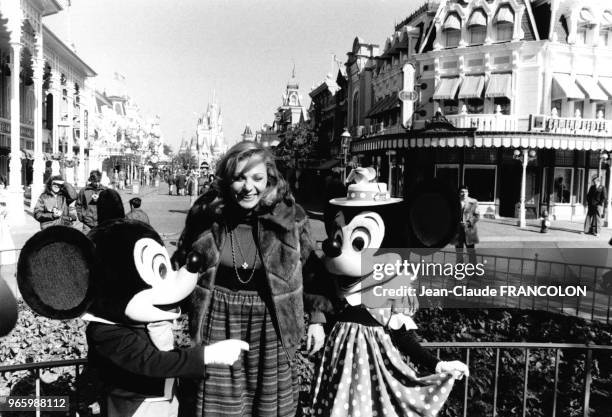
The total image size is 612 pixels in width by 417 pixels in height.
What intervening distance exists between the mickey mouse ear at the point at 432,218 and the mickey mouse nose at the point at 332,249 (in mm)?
420

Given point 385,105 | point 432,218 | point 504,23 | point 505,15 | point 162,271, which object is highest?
point 505,15

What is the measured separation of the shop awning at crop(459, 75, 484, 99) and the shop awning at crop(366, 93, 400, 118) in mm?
3966

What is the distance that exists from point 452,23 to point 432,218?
24.5 metres

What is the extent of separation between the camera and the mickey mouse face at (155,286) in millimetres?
2342

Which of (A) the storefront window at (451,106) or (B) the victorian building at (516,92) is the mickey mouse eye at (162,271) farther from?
(A) the storefront window at (451,106)

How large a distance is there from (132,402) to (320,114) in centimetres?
4561

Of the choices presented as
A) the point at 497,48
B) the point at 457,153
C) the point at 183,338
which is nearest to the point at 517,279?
the point at 183,338

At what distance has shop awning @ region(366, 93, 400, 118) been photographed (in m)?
27.8

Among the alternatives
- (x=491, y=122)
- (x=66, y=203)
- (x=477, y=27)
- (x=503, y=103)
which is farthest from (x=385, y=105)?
(x=66, y=203)

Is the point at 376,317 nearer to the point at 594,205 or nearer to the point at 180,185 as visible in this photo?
the point at 594,205

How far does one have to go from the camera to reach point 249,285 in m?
2.69

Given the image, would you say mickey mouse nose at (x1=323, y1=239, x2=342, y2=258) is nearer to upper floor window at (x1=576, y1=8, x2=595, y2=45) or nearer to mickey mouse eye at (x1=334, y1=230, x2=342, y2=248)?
mickey mouse eye at (x1=334, y1=230, x2=342, y2=248)

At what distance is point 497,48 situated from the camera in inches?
939

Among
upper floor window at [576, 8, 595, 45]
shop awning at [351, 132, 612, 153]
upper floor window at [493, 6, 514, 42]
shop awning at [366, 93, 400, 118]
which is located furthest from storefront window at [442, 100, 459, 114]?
upper floor window at [576, 8, 595, 45]
